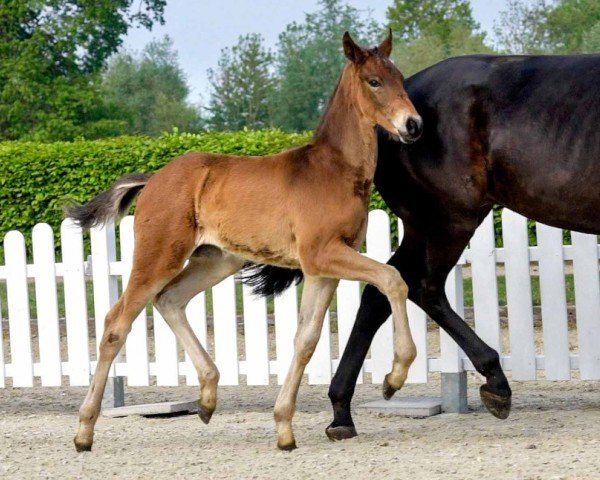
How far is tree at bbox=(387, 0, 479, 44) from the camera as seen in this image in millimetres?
43469

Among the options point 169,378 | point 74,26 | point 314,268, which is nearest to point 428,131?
point 314,268

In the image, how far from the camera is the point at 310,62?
49312 mm

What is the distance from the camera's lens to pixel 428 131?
5441 mm

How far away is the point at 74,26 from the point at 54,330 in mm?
28111

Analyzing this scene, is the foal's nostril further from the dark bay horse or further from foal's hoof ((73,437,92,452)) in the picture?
foal's hoof ((73,437,92,452))

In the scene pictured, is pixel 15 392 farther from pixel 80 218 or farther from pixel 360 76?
pixel 360 76

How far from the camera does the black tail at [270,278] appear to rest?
5816 millimetres

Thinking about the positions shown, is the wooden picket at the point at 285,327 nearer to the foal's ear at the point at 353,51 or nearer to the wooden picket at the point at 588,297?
the wooden picket at the point at 588,297

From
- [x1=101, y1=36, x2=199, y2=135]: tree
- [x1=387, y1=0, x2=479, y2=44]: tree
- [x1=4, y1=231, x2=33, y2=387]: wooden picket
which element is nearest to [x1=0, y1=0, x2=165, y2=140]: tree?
[x1=101, y1=36, x2=199, y2=135]: tree

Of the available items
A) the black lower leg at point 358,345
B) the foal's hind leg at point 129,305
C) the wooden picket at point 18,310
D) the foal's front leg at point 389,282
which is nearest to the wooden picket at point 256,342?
the black lower leg at point 358,345

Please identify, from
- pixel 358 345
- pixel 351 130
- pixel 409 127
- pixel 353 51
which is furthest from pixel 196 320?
pixel 409 127

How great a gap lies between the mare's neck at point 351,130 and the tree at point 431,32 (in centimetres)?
3134

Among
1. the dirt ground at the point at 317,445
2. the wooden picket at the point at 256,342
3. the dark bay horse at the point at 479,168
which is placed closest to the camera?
the dirt ground at the point at 317,445

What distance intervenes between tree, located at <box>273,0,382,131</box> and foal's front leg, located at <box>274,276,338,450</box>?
1635 inches
